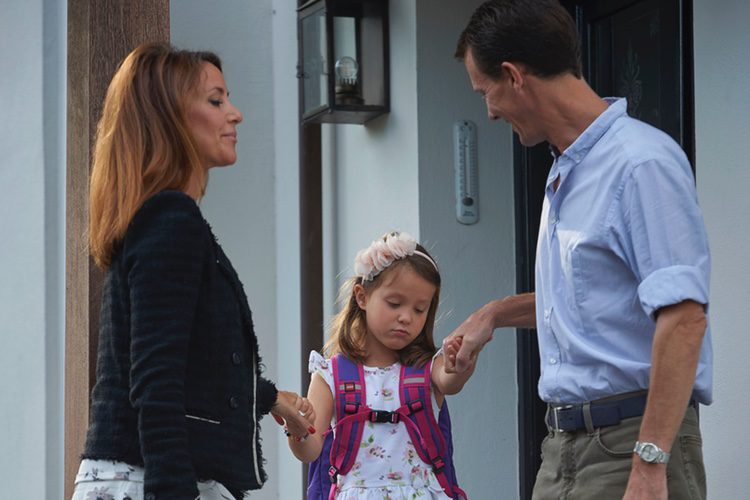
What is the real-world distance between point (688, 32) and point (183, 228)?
206 cm

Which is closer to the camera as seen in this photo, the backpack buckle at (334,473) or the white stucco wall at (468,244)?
the backpack buckle at (334,473)

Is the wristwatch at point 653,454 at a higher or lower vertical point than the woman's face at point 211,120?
lower

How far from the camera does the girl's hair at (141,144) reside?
2830 mm

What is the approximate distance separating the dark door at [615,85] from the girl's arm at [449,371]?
976mm

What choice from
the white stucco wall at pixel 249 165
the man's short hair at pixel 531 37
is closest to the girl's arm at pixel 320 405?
the man's short hair at pixel 531 37

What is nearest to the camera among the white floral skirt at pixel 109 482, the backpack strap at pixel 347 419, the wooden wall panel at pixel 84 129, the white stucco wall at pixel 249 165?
the white floral skirt at pixel 109 482

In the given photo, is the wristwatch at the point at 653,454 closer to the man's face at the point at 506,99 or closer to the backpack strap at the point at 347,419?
the man's face at the point at 506,99

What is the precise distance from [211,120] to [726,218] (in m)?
1.54

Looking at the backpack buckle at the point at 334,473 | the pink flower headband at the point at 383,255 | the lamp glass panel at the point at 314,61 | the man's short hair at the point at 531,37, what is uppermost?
the lamp glass panel at the point at 314,61

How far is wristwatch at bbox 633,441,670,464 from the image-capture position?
2.57m

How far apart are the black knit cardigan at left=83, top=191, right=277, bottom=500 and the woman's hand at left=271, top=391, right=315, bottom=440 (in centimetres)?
35

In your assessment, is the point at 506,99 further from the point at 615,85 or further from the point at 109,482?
the point at 615,85

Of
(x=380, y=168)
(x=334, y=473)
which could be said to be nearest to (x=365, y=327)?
(x=334, y=473)

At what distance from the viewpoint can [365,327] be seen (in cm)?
420
